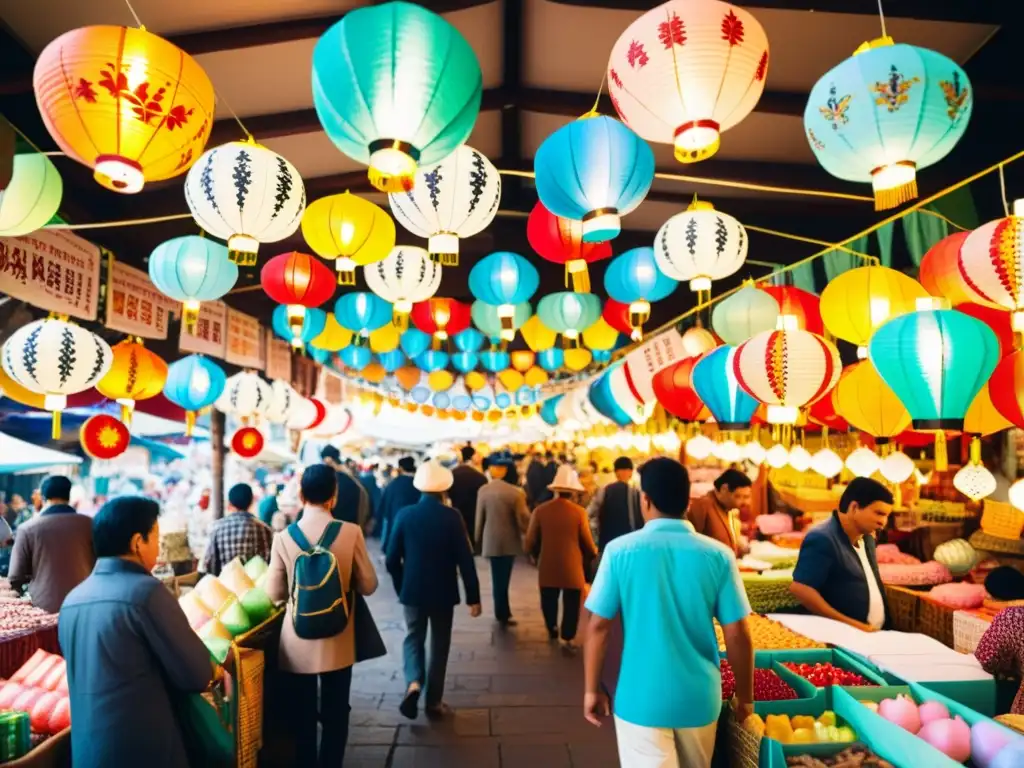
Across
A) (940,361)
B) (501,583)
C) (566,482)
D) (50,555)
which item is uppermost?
(940,361)

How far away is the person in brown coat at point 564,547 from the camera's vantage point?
7074mm

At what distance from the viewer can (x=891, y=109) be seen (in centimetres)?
269

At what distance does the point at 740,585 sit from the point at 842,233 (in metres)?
5.58

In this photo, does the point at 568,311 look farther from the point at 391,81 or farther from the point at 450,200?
the point at 391,81

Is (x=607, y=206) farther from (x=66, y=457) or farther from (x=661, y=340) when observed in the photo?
(x=66, y=457)

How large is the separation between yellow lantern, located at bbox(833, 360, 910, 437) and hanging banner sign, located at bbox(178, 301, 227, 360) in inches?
268

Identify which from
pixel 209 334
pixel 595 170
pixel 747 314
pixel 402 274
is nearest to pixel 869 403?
pixel 747 314

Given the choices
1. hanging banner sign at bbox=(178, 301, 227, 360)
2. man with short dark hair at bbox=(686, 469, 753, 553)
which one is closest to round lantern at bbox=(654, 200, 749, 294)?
man with short dark hair at bbox=(686, 469, 753, 553)

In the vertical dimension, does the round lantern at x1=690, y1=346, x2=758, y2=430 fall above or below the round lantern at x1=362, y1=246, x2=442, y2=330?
below

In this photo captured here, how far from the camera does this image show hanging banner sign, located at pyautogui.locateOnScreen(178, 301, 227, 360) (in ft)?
26.0

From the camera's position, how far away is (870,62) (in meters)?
2.72

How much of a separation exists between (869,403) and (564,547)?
3556 mm

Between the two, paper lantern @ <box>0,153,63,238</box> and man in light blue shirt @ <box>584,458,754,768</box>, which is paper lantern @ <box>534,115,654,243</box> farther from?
paper lantern @ <box>0,153,63,238</box>

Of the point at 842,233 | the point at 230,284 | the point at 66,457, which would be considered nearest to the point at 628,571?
the point at 230,284
